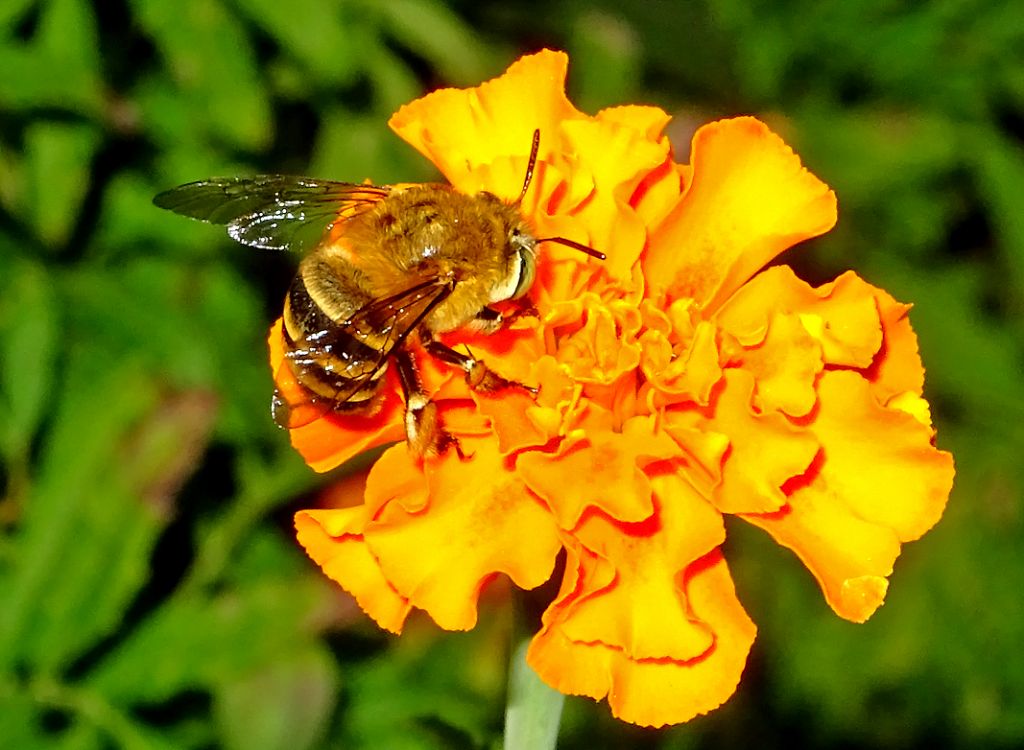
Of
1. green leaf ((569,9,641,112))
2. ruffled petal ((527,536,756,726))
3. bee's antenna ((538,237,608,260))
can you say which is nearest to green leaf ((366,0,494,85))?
green leaf ((569,9,641,112))

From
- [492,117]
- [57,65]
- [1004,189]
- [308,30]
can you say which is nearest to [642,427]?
[492,117]

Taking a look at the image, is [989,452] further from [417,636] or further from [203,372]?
[203,372]

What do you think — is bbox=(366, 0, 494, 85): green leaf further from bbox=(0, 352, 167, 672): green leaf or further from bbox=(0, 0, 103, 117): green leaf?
bbox=(0, 352, 167, 672): green leaf

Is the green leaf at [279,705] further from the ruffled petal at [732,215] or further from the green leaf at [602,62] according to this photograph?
the green leaf at [602,62]

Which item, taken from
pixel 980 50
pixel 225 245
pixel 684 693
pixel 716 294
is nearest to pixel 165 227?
pixel 225 245

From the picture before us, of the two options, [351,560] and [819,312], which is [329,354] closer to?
[351,560]
